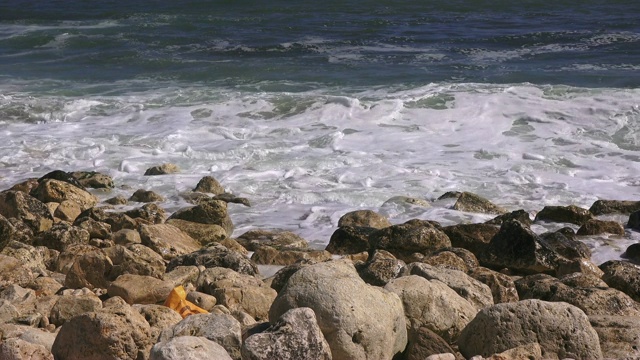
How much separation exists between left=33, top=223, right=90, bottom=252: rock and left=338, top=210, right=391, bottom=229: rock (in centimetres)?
222

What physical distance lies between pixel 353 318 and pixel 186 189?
562 cm

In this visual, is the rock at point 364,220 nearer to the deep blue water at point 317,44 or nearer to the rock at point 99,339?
the rock at point 99,339

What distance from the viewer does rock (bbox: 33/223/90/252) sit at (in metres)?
7.12

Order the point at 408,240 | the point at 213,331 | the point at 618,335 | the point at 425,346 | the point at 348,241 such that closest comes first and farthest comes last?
the point at 213,331, the point at 425,346, the point at 618,335, the point at 408,240, the point at 348,241

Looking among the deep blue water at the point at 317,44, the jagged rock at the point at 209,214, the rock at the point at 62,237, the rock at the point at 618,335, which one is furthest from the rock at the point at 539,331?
the deep blue water at the point at 317,44

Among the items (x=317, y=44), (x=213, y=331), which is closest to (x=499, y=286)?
(x=213, y=331)

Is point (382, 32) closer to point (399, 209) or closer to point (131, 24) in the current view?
point (131, 24)

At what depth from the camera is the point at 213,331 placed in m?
4.18

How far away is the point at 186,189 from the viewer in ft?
31.4

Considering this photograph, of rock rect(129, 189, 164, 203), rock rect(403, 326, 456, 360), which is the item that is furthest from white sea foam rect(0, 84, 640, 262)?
rock rect(403, 326, 456, 360)

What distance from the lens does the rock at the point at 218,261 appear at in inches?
244

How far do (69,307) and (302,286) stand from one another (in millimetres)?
1334

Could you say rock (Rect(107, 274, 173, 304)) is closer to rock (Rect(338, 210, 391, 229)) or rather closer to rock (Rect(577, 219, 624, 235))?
rock (Rect(338, 210, 391, 229))

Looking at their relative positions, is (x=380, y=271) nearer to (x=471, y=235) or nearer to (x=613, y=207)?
(x=471, y=235)
